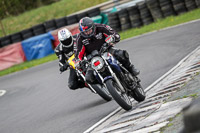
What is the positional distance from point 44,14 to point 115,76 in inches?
1239

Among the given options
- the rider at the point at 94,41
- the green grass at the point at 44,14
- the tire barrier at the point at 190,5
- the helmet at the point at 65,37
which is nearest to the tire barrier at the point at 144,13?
the tire barrier at the point at 190,5

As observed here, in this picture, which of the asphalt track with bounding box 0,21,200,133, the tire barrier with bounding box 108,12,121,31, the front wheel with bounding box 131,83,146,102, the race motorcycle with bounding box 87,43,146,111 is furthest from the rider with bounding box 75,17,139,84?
the tire barrier with bounding box 108,12,121,31

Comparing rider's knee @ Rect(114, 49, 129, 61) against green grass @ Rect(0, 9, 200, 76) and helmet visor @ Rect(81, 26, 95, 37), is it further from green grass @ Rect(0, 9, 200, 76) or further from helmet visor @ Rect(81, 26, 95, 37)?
green grass @ Rect(0, 9, 200, 76)

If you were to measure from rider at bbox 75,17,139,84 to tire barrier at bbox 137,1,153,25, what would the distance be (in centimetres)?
1430

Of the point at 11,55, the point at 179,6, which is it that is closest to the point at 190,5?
the point at 179,6

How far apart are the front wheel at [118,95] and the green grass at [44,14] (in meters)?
28.7

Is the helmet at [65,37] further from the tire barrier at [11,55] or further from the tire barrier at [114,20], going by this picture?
the tire barrier at [11,55]

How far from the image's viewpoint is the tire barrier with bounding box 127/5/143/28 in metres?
22.5

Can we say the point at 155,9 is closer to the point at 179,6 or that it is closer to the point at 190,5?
the point at 179,6

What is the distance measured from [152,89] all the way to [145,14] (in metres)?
13.9

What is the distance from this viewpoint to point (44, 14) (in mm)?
38031

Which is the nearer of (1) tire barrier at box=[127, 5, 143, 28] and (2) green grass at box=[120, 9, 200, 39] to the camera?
(2) green grass at box=[120, 9, 200, 39]

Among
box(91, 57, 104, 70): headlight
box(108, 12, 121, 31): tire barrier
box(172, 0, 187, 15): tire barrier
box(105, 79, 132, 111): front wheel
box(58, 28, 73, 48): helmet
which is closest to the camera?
box(105, 79, 132, 111): front wheel

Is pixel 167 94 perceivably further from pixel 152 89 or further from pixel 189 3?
pixel 189 3
